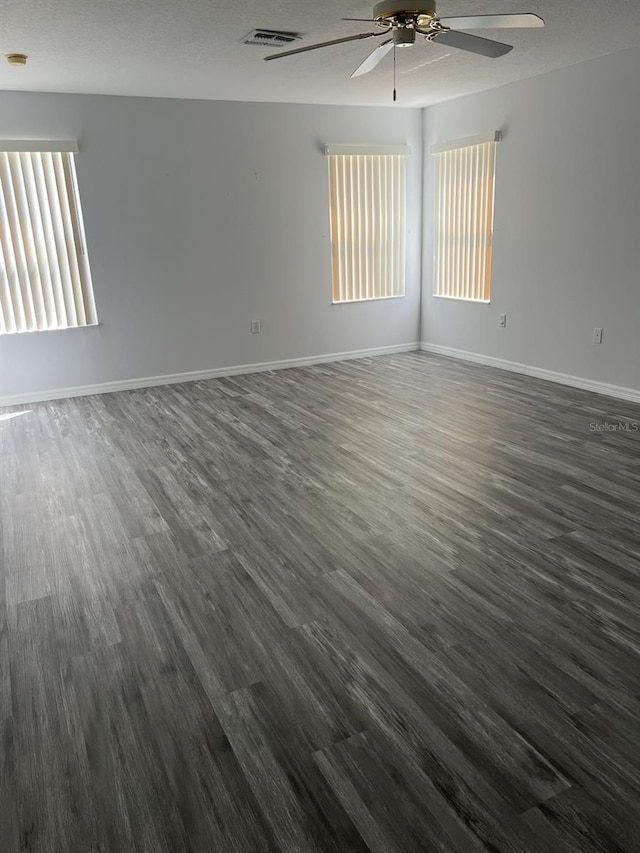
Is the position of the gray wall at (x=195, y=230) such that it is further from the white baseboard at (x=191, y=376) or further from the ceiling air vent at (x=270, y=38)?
the ceiling air vent at (x=270, y=38)

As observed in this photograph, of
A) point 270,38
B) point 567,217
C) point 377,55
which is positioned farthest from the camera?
point 567,217

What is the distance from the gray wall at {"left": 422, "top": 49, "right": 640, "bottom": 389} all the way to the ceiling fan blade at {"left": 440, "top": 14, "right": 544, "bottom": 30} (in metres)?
2.16

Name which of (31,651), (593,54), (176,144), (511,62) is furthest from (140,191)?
(31,651)

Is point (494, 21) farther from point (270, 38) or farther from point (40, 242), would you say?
point (40, 242)

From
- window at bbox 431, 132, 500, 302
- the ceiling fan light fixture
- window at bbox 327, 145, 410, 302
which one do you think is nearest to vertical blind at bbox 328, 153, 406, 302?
window at bbox 327, 145, 410, 302

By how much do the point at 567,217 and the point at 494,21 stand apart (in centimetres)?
270

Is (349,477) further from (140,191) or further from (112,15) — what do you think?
(140,191)

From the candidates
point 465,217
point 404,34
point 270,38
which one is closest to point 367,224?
point 465,217

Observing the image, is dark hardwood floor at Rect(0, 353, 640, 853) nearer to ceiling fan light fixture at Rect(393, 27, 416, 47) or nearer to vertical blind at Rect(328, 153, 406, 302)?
ceiling fan light fixture at Rect(393, 27, 416, 47)

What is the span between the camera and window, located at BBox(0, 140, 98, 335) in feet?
16.7

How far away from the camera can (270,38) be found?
3732 millimetres

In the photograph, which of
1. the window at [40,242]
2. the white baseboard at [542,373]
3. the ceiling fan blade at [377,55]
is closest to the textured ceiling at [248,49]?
the ceiling fan blade at [377,55]

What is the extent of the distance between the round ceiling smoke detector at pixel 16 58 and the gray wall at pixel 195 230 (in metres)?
1.08

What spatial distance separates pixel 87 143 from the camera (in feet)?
17.2
